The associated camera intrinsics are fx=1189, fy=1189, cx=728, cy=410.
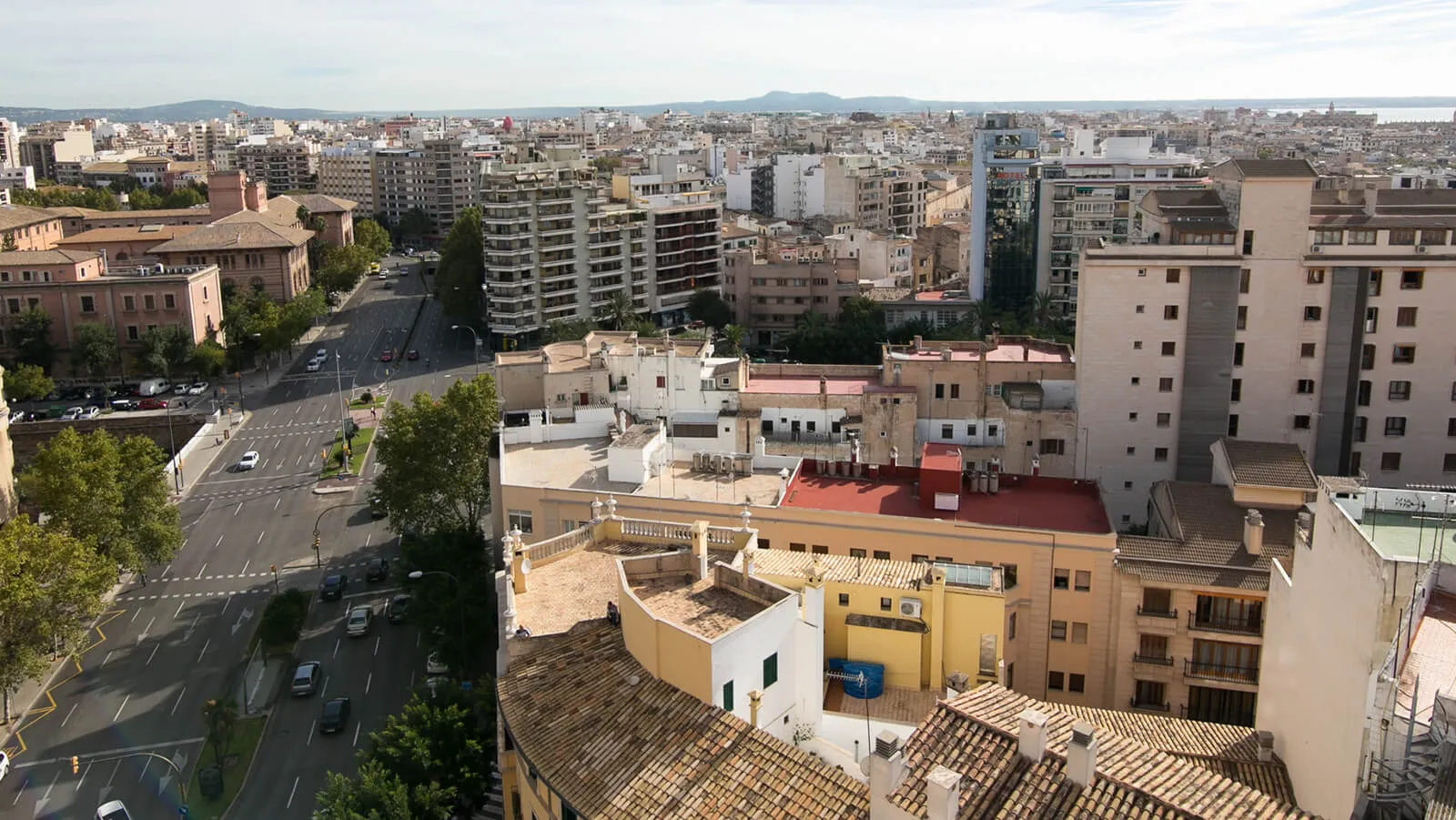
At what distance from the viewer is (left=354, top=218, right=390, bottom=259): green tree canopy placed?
14175 cm

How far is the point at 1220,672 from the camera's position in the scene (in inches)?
1398

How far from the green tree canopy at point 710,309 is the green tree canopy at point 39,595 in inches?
2550

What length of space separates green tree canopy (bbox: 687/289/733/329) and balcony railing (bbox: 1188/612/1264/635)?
73.6m

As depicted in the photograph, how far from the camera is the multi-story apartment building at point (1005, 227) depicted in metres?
97.5

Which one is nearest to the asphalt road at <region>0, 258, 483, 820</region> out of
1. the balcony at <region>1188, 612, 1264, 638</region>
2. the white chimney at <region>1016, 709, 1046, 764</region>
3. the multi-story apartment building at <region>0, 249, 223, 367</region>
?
the multi-story apartment building at <region>0, 249, 223, 367</region>

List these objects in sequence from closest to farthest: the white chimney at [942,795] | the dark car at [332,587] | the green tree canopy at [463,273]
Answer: the white chimney at [942,795] → the dark car at [332,587] → the green tree canopy at [463,273]

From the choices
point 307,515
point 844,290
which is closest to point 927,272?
point 844,290

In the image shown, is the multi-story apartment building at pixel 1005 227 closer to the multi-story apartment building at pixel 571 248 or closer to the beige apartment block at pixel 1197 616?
the multi-story apartment building at pixel 571 248

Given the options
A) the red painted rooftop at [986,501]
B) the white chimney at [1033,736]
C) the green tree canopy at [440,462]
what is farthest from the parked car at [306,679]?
the white chimney at [1033,736]

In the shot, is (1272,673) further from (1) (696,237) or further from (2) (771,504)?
(1) (696,237)

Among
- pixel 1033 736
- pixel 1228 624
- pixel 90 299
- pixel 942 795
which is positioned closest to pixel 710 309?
pixel 90 299

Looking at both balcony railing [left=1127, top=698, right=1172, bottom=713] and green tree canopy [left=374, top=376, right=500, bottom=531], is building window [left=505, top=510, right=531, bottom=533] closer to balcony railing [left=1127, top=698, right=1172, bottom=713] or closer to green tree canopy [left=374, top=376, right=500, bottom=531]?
green tree canopy [left=374, top=376, right=500, bottom=531]

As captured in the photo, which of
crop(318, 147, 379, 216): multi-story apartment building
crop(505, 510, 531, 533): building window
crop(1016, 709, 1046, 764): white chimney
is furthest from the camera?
crop(318, 147, 379, 216): multi-story apartment building

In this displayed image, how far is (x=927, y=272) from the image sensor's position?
118750 mm
